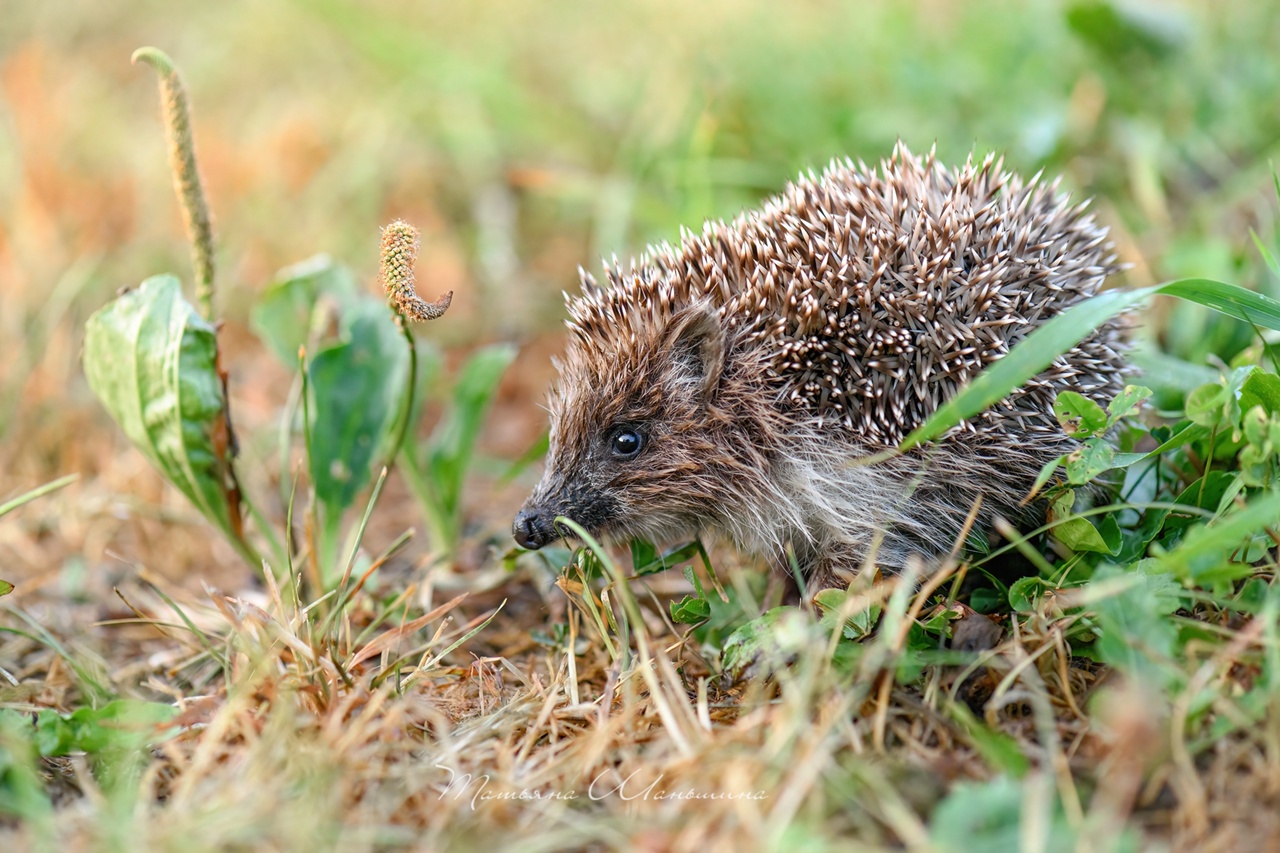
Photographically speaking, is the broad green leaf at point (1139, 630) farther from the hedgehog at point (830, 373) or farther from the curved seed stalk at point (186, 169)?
the curved seed stalk at point (186, 169)

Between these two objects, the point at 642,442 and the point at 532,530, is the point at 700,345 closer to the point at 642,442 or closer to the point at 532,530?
the point at 642,442

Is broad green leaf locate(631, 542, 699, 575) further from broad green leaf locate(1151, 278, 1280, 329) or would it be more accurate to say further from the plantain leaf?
broad green leaf locate(1151, 278, 1280, 329)

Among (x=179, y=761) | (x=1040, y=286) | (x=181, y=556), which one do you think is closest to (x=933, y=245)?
(x=1040, y=286)

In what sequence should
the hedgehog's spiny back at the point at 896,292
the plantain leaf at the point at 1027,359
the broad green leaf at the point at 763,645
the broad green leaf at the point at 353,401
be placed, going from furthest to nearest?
the broad green leaf at the point at 353,401 < the hedgehog's spiny back at the point at 896,292 < the broad green leaf at the point at 763,645 < the plantain leaf at the point at 1027,359

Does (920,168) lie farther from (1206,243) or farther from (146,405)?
(146,405)

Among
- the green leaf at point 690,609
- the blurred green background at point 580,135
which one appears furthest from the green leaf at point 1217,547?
the blurred green background at point 580,135

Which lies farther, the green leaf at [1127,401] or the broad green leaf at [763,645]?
the green leaf at [1127,401]

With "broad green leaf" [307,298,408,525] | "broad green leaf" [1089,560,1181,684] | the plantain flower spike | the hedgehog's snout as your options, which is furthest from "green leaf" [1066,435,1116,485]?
"broad green leaf" [307,298,408,525]
